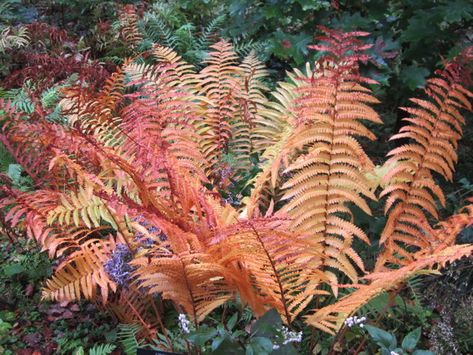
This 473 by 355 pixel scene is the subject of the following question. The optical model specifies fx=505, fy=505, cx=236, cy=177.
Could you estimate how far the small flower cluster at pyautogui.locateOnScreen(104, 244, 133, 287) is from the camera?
1.98 meters

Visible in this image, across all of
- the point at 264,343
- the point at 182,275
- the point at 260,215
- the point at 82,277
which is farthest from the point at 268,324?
the point at 82,277

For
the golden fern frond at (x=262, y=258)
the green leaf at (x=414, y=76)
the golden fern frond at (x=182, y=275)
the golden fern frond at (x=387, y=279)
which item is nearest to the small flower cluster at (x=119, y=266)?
the golden fern frond at (x=182, y=275)

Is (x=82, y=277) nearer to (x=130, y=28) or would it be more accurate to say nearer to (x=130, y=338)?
(x=130, y=338)

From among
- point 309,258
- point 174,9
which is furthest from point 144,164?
point 174,9

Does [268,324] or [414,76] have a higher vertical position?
[414,76]

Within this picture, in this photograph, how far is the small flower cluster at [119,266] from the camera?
198 cm

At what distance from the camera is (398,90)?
280 cm

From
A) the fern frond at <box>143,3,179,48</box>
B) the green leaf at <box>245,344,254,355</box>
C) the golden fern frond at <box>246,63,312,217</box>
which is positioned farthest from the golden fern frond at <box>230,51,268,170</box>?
the fern frond at <box>143,3,179,48</box>

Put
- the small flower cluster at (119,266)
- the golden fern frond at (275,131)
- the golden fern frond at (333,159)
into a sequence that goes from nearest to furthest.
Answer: the golden fern frond at (333,159) → the small flower cluster at (119,266) → the golden fern frond at (275,131)

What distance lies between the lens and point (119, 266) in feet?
6.55

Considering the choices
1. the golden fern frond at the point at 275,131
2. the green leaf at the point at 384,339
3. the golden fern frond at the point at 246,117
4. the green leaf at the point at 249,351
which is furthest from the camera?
the golden fern frond at the point at 246,117

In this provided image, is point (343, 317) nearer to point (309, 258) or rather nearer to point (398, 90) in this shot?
point (309, 258)

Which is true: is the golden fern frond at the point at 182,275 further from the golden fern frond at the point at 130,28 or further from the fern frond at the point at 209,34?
the golden fern frond at the point at 130,28

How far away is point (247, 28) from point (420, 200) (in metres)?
1.52
